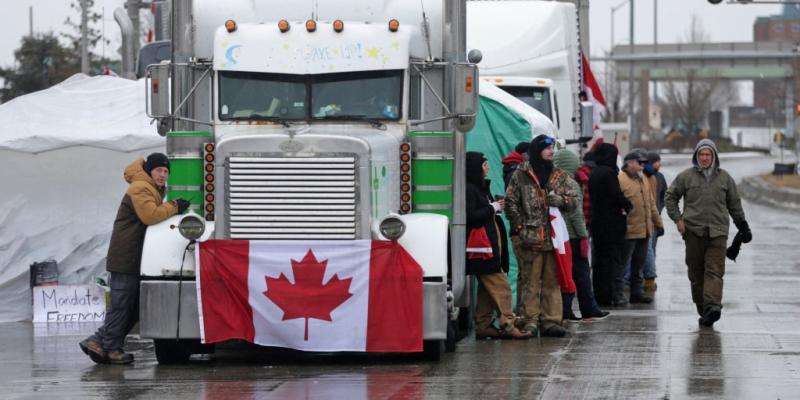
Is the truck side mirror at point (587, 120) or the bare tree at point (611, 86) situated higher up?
the bare tree at point (611, 86)

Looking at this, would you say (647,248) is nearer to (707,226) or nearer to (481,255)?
(707,226)

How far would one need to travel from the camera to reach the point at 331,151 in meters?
11.9

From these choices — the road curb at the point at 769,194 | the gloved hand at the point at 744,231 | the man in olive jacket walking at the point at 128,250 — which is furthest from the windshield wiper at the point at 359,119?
the road curb at the point at 769,194

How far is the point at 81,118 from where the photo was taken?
1898 centimetres

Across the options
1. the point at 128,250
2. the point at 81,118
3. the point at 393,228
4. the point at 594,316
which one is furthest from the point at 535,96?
the point at 128,250

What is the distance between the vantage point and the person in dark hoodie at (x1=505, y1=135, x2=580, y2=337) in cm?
1388

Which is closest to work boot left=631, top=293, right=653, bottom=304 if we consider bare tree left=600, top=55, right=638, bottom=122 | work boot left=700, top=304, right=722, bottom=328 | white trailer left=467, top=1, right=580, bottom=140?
work boot left=700, top=304, right=722, bottom=328

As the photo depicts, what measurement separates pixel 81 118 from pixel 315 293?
7.95 meters

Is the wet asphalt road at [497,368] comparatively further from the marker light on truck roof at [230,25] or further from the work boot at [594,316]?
the marker light on truck roof at [230,25]

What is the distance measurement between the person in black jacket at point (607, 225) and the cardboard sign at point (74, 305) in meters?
5.58

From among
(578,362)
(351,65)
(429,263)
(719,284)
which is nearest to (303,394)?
(429,263)

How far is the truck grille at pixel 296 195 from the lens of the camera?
39.0ft

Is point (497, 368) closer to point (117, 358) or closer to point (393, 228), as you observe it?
point (393, 228)

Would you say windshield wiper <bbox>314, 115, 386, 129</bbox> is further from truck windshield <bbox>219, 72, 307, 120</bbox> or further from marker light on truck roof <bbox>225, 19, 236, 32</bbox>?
marker light on truck roof <bbox>225, 19, 236, 32</bbox>
